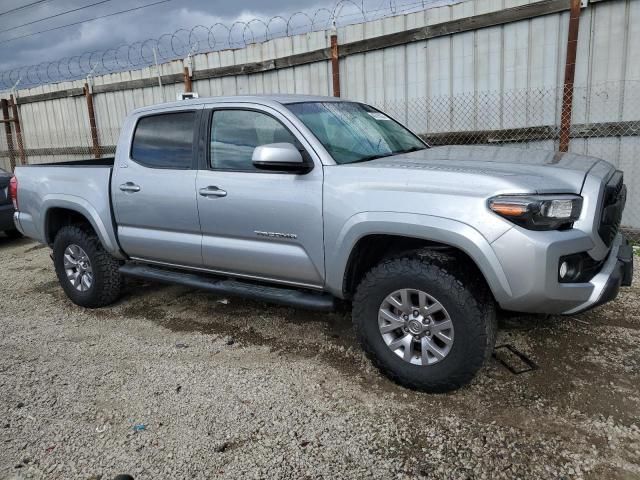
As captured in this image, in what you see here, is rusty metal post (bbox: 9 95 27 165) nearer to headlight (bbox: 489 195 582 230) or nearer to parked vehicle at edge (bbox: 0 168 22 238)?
parked vehicle at edge (bbox: 0 168 22 238)

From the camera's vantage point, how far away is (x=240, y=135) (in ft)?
12.9

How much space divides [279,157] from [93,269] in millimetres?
2581

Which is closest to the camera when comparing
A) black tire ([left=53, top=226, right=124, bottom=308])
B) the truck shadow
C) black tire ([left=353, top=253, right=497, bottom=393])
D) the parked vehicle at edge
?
black tire ([left=353, top=253, right=497, bottom=393])

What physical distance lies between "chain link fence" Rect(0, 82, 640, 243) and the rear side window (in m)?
3.89

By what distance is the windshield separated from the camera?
144 inches

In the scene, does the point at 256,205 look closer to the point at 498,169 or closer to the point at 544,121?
the point at 498,169

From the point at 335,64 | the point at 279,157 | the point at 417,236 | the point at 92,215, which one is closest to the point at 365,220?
the point at 417,236

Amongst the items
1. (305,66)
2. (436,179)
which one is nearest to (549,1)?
(305,66)

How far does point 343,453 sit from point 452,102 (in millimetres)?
5332

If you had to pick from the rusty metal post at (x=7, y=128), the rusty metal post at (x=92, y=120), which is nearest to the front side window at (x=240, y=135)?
the rusty metal post at (x=92, y=120)

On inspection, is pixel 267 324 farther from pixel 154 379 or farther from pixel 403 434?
pixel 403 434

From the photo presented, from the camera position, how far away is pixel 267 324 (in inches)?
177

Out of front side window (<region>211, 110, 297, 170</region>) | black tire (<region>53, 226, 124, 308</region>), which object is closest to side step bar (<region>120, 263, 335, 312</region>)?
black tire (<region>53, 226, 124, 308</region>)

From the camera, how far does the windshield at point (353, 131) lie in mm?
3648
